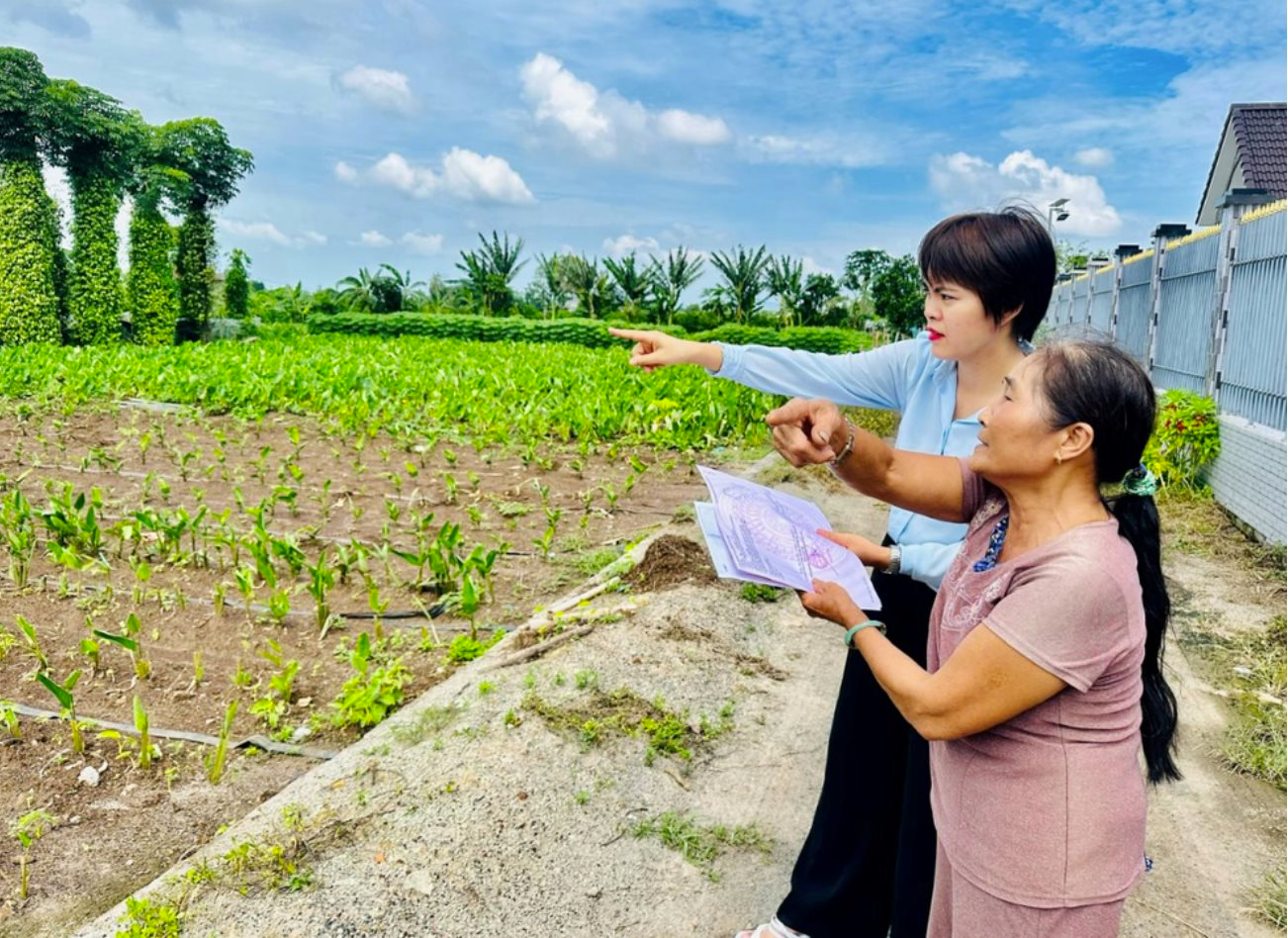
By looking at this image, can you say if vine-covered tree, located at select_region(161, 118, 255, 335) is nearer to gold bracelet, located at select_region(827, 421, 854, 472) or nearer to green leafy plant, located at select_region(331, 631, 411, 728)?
green leafy plant, located at select_region(331, 631, 411, 728)

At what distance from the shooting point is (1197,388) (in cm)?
974

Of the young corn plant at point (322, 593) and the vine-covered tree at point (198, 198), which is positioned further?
the vine-covered tree at point (198, 198)

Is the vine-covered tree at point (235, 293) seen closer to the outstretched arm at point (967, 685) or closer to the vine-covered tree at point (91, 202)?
the vine-covered tree at point (91, 202)

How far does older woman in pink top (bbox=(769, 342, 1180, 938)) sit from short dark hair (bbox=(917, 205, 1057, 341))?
1.49 ft

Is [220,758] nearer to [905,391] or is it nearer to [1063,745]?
[905,391]

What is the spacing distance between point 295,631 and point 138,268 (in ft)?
73.3

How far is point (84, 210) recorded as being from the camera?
21891mm

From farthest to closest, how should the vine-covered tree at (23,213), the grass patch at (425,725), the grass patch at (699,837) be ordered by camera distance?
1. the vine-covered tree at (23,213)
2. the grass patch at (425,725)
3. the grass patch at (699,837)

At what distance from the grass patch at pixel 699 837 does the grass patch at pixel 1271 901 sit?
1.34 meters

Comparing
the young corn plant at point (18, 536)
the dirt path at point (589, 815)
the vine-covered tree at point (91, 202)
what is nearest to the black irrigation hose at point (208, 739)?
the dirt path at point (589, 815)

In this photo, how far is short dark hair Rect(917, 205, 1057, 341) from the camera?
1.84 meters

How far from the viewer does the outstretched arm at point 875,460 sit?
1.81 metres

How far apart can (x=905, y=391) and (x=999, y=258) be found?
46 centimetres

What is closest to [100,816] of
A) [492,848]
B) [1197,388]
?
[492,848]
